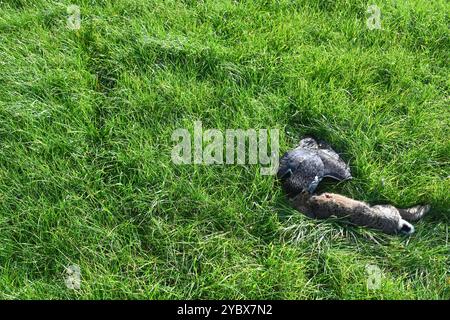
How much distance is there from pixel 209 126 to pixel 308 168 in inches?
27.4

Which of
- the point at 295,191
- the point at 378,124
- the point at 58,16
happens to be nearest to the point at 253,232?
the point at 295,191

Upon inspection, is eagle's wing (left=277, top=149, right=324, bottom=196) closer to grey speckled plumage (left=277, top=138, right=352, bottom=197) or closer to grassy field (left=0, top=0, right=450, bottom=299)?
grey speckled plumage (left=277, top=138, right=352, bottom=197)

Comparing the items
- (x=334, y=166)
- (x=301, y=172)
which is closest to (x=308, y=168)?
(x=301, y=172)

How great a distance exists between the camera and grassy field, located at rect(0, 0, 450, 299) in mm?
2529

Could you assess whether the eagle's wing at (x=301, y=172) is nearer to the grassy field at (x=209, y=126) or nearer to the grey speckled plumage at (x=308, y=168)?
the grey speckled plumage at (x=308, y=168)

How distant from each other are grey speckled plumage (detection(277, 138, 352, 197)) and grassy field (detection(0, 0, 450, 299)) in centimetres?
8

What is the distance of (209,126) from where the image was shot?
119 inches

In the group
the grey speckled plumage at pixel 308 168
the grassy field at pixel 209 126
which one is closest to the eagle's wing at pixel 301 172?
the grey speckled plumage at pixel 308 168

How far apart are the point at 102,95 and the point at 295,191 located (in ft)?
4.60

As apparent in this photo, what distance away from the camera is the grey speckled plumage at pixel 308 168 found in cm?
273

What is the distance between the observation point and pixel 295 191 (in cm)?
274

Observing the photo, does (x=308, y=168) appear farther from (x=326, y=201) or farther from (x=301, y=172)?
(x=326, y=201)

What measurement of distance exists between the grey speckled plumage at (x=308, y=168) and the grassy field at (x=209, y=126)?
8 cm

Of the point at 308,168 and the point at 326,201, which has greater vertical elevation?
the point at 308,168
